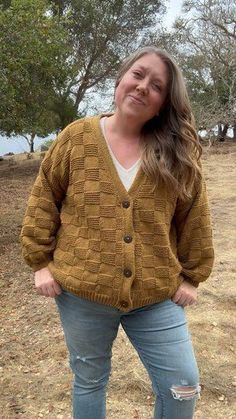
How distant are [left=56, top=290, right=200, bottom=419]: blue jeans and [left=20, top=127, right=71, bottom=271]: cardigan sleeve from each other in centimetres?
19

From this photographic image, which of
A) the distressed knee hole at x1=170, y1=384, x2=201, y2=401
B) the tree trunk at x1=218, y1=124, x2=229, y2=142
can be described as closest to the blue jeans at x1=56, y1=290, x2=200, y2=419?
the distressed knee hole at x1=170, y1=384, x2=201, y2=401

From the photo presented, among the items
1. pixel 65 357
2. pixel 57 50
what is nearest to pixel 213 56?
pixel 57 50

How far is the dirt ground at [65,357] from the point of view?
2.75m

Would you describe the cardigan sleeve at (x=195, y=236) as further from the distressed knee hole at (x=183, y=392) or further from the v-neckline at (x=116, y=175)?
the distressed knee hole at (x=183, y=392)

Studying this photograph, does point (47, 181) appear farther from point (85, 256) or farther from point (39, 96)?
point (39, 96)

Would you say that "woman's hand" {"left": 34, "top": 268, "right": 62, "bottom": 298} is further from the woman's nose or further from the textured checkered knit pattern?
the woman's nose

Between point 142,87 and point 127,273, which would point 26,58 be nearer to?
point 142,87

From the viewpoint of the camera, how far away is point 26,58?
7.34 metres

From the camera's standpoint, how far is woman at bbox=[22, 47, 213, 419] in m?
1.68

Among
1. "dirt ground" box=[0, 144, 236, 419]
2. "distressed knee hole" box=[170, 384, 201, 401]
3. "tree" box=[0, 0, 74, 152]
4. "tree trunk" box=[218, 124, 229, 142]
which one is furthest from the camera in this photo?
"tree trunk" box=[218, 124, 229, 142]

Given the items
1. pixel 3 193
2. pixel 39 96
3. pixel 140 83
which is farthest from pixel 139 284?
pixel 3 193

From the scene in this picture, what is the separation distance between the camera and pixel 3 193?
34.6 feet

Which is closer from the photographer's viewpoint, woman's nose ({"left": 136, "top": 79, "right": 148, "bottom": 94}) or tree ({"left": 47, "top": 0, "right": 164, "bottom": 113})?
woman's nose ({"left": 136, "top": 79, "right": 148, "bottom": 94})

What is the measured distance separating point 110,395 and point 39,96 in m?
7.67
